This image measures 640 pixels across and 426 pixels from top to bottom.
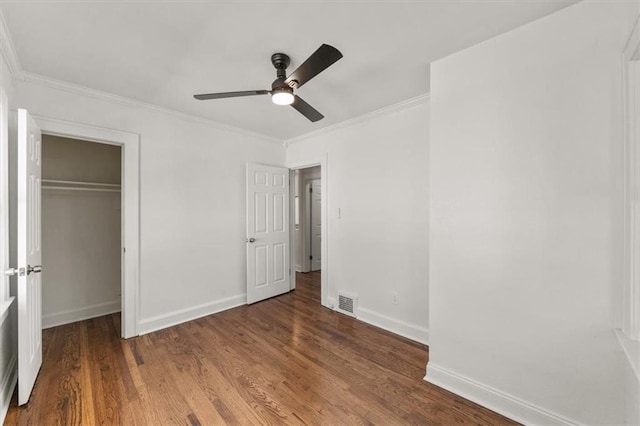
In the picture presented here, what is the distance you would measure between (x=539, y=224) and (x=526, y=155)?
43 cm

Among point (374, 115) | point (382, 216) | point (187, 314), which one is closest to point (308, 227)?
point (382, 216)

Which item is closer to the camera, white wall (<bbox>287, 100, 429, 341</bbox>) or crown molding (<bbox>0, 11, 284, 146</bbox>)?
crown molding (<bbox>0, 11, 284, 146</bbox>)

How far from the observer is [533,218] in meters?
1.61

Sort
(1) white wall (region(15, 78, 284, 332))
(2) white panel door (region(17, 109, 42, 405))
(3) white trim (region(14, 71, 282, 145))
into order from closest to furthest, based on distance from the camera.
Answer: (2) white panel door (region(17, 109, 42, 405)), (3) white trim (region(14, 71, 282, 145)), (1) white wall (region(15, 78, 284, 332))

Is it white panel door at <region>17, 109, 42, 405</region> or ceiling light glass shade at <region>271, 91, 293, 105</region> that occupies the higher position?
ceiling light glass shade at <region>271, 91, 293, 105</region>

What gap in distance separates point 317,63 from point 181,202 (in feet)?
7.85

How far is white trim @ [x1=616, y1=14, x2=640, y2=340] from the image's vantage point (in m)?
1.23

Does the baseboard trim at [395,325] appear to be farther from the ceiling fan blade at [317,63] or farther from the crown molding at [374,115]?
the ceiling fan blade at [317,63]

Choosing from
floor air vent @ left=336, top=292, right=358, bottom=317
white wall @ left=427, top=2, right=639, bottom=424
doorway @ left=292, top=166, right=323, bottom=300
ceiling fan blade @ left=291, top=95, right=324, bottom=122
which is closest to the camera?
white wall @ left=427, top=2, right=639, bottom=424

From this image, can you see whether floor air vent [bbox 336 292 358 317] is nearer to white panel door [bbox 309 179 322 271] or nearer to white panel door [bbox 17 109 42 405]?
white panel door [bbox 309 179 322 271]

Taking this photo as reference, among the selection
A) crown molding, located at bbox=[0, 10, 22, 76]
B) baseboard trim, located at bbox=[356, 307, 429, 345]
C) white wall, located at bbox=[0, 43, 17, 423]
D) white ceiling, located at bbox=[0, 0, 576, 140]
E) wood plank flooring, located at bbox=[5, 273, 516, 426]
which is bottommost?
wood plank flooring, located at bbox=[5, 273, 516, 426]

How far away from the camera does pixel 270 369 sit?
7.20 ft

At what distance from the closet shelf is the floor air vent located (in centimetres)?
316

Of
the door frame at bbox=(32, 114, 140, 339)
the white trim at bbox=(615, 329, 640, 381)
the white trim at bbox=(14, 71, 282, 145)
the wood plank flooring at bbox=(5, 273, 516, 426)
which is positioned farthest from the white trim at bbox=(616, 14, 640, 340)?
the door frame at bbox=(32, 114, 140, 339)
